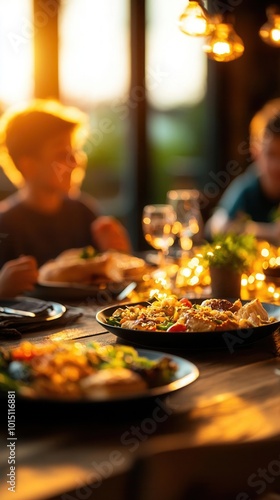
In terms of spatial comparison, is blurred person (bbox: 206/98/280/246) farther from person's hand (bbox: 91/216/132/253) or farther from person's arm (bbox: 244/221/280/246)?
person's hand (bbox: 91/216/132/253)

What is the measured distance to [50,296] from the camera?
2.34m

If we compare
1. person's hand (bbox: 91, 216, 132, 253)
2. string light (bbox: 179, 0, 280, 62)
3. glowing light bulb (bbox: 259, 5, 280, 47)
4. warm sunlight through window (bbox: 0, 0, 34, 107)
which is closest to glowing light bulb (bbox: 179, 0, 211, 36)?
string light (bbox: 179, 0, 280, 62)

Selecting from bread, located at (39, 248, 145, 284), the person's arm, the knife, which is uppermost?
the knife

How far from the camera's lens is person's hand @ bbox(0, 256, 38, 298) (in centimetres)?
221

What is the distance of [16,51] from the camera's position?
15.9ft

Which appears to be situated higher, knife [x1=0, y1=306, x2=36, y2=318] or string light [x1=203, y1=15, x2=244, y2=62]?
string light [x1=203, y1=15, x2=244, y2=62]

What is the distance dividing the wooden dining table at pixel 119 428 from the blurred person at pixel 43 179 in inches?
78.0

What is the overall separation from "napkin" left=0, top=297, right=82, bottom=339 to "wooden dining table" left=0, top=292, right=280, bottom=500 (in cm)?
52

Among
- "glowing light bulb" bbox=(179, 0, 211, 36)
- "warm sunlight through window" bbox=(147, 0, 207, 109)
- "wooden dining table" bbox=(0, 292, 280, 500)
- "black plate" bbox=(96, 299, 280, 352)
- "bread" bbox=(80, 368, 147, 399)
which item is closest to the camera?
"wooden dining table" bbox=(0, 292, 280, 500)

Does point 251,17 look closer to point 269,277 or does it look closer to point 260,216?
point 260,216

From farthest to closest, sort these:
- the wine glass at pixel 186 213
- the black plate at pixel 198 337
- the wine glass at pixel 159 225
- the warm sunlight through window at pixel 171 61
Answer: the warm sunlight through window at pixel 171 61 < the wine glass at pixel 186 213 < the wine glass at pixel 159 225 < the black plate at pixel 198 337

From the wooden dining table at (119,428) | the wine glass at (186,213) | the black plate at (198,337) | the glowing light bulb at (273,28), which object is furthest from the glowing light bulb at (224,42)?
the wooden dining table at (119,428)

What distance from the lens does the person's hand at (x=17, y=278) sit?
7.25ft

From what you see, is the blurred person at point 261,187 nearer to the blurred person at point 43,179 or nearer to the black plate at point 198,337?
the blurred person at point 43,179
